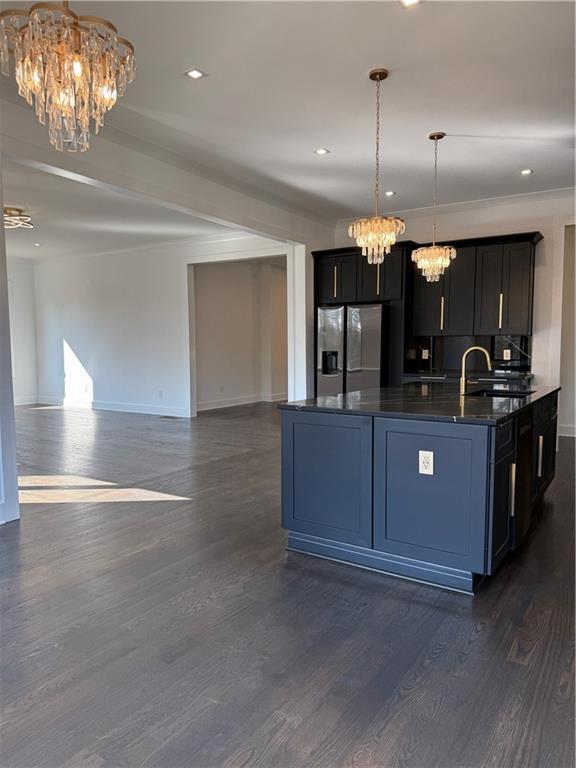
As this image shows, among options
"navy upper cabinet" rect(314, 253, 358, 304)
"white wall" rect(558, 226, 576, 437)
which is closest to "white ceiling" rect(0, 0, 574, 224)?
"white wall" rect(558, 226, 576, 437)

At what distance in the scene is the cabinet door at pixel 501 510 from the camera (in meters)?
2.58

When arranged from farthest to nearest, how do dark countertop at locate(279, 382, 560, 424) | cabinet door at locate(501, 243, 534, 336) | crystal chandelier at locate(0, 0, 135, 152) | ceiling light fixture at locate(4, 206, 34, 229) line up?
ceiling light fixture at locate(4, 206, 34, 229) → cabinet door at locate(501, 243, 534, 336) → dark countertop at locate(279, 382, 560, 424) → crystal chandelier at locate(0, 0, 135, 152)

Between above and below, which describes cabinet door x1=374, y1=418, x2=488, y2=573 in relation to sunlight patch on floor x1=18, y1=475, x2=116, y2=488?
above

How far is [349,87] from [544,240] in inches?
151

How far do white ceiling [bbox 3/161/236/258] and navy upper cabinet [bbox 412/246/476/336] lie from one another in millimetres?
3064

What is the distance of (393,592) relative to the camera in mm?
2682

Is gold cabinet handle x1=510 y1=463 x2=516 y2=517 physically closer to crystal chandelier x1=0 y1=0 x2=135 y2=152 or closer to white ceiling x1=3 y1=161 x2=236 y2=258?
crystal chandelier x1=0 y1=0 x2=135 y2=152

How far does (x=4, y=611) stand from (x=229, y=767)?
4.94 feet

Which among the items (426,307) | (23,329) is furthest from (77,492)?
(23,329)

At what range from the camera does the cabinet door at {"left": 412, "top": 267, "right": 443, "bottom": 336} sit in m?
6.67

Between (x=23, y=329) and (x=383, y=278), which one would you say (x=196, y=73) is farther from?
(x=23, y=329)

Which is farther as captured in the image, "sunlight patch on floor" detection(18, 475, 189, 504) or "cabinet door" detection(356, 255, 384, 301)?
"cabinet door" detection(356, 255, 384, 301)

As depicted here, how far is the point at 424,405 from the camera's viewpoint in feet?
9.90

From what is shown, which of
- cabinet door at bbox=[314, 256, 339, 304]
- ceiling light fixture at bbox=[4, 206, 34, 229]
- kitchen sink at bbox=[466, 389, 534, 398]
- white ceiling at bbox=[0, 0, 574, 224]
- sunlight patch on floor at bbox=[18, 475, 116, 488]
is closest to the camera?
white ceiling at bbox=[0, 0, 574, 224]
